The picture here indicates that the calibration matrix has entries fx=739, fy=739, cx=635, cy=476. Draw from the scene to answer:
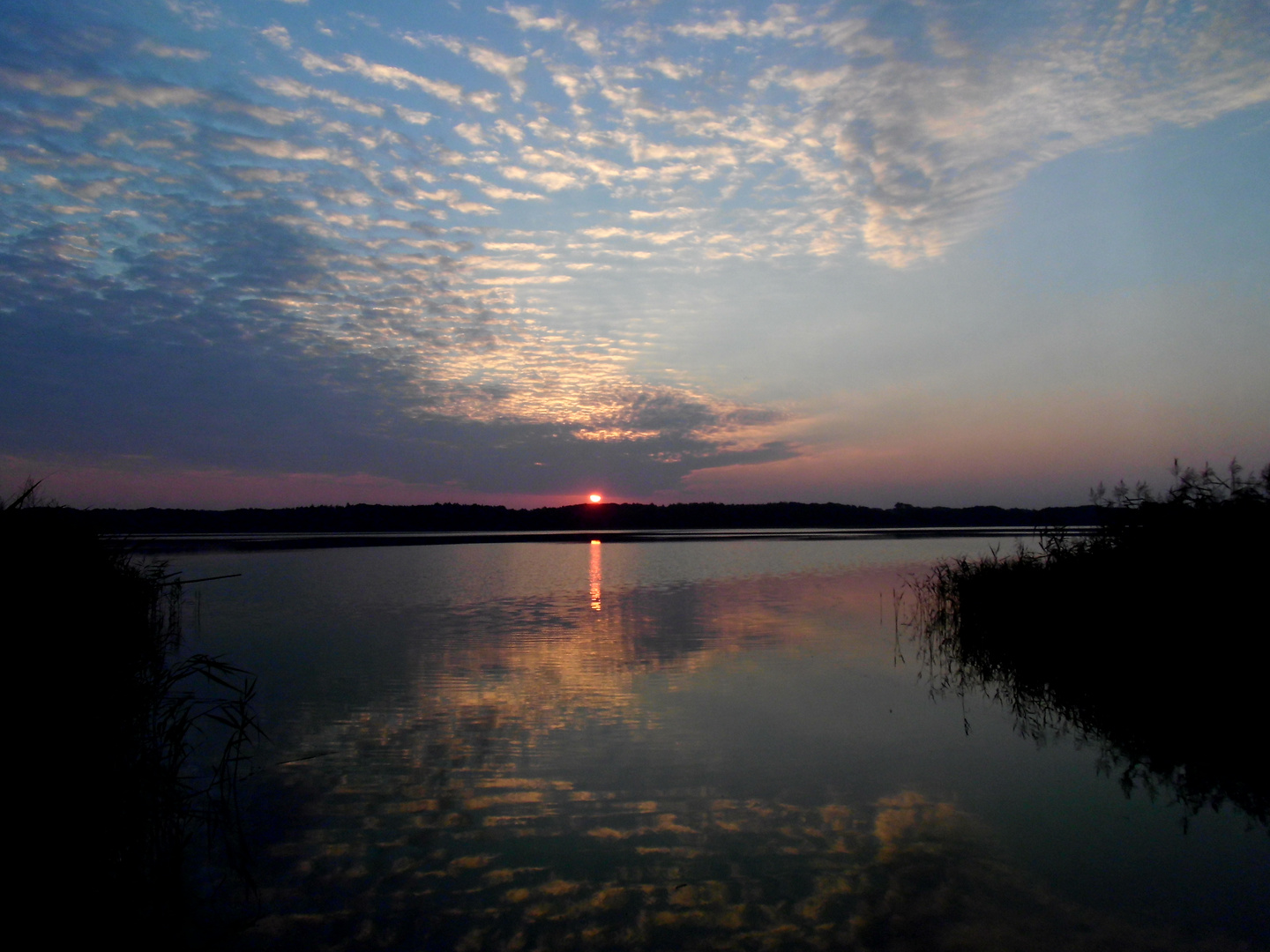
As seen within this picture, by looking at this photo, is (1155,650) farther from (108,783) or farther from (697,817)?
(108,783)

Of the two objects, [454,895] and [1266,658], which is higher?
[1266,658]

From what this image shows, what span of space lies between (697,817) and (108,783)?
188 inches

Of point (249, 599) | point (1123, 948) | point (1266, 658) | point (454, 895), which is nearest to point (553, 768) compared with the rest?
point (454, 895)

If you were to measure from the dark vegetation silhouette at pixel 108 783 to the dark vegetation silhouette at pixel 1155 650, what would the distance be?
8.81 m

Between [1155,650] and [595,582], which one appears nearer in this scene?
[1155,650]

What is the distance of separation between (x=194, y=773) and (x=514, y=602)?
49.8 ft

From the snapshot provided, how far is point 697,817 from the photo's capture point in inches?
267

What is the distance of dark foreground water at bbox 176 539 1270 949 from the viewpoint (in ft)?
16.7

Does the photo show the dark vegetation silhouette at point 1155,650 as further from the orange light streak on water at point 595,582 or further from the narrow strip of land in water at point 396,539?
the narrow strip of land in water at point 396,539

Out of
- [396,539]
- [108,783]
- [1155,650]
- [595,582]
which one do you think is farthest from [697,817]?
[396,539]

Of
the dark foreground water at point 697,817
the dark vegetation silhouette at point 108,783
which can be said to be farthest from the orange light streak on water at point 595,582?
the dark vegetation silhouette at point 108,783

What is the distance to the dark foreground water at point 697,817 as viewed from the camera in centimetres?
508

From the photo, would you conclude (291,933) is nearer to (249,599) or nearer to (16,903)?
(16,903)

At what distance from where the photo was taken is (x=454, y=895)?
5.36m
